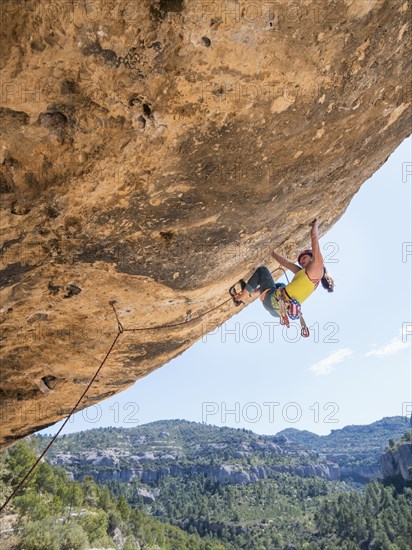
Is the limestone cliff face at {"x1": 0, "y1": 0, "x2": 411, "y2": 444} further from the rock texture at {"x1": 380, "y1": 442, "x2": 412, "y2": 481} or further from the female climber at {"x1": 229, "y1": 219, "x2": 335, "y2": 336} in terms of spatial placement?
the rock texture at {"x1": 380, "y1": 442, "x2": 412, "y2": 481}

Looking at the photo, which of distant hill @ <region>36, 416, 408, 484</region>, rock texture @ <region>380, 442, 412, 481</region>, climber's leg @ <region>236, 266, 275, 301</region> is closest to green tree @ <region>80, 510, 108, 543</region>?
climber's leg @ <region>236, 266, 275, 301</region>

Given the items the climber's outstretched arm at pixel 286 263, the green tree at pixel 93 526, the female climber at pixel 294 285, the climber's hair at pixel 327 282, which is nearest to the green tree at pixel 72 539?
the green tree at pixel 93 526

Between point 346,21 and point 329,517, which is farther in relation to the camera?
point 329,517

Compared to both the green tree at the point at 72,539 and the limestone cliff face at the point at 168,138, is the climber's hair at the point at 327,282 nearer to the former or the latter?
the limestone cliff face at the point at 168,138

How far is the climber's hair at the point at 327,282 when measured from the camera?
6135 millimetres

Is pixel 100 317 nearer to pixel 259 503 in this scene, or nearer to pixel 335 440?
pixel 259 503

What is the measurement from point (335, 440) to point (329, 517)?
146 meters

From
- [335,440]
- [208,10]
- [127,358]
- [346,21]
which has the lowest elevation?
[127,358]

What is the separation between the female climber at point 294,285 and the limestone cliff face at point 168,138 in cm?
42

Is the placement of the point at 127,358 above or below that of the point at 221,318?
below

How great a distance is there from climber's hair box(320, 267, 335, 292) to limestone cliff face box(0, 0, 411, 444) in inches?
34.7

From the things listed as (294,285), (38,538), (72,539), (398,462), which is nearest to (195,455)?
(398,462)

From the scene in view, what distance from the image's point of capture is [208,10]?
3008mm

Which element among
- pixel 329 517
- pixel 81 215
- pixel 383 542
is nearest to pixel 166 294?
pixel 81 215
